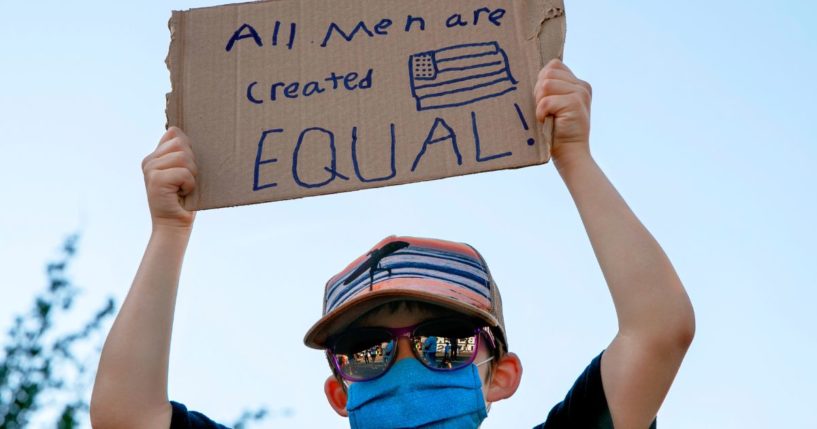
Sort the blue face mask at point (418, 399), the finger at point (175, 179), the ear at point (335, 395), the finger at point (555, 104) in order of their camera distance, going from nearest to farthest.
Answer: the finger at point (555, 104)
the finger at point (175, 179)
the blue face mask at point (418, 399)
the ear at point (335, 395)

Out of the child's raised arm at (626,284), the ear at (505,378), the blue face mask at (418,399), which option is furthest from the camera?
the ear at (505,378)

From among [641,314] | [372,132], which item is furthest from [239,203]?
Result: [641,314]

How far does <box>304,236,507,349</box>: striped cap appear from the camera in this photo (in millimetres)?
2984

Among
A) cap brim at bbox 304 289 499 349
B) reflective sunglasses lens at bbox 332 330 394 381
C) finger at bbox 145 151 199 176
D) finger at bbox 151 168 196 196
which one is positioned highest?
finger at bbox 145 151 199 176

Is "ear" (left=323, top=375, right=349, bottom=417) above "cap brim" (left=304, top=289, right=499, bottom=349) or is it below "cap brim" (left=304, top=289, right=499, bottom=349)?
below

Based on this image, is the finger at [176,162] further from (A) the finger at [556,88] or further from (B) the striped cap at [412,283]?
(A) the finger at [556,88]

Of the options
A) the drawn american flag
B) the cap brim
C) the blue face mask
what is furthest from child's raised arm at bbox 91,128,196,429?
the drawn american flag

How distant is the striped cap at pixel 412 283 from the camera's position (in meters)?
2.98

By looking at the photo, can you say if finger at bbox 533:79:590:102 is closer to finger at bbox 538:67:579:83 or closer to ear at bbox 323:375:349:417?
finger at bbox 538:67:579:83

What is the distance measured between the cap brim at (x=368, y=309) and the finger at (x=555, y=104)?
65 cm

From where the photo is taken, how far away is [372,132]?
2760 millimetres

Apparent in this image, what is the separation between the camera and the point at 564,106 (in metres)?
2.63

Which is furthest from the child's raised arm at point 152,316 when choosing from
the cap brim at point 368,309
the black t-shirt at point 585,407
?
the cap brim at point 368,309

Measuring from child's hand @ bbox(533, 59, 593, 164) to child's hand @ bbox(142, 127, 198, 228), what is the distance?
0.97 m
